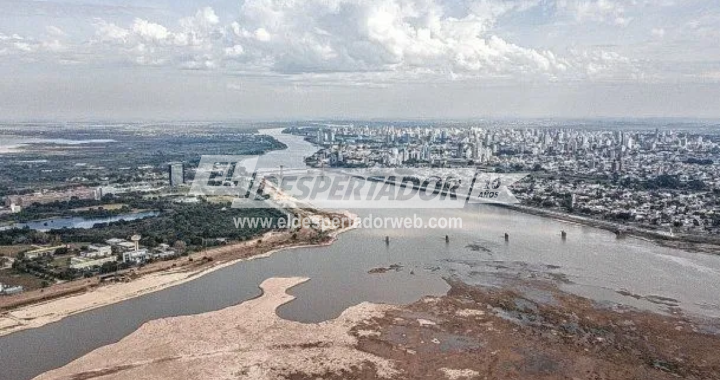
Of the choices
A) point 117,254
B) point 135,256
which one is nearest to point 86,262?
point 117,254

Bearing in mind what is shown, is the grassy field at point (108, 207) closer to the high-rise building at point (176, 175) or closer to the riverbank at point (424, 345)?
the high-rise building at point (176, 175)

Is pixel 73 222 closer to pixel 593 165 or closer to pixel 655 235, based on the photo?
pixel 655 235

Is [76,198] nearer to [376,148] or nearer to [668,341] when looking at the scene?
[668,341]

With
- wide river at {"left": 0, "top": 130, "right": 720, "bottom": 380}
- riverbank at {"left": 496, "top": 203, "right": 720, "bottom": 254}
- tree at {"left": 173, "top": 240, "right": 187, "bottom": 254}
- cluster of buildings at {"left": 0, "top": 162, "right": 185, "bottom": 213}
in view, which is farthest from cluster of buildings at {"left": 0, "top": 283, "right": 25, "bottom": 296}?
riverbank at {"left": 496, "top": 203, "right": 720, "bottom": 254}

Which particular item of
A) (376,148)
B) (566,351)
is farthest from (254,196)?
(376,148)

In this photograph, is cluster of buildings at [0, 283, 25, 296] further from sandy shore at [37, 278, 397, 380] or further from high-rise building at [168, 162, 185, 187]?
high-rise building at [168, 162, 185, 187]
